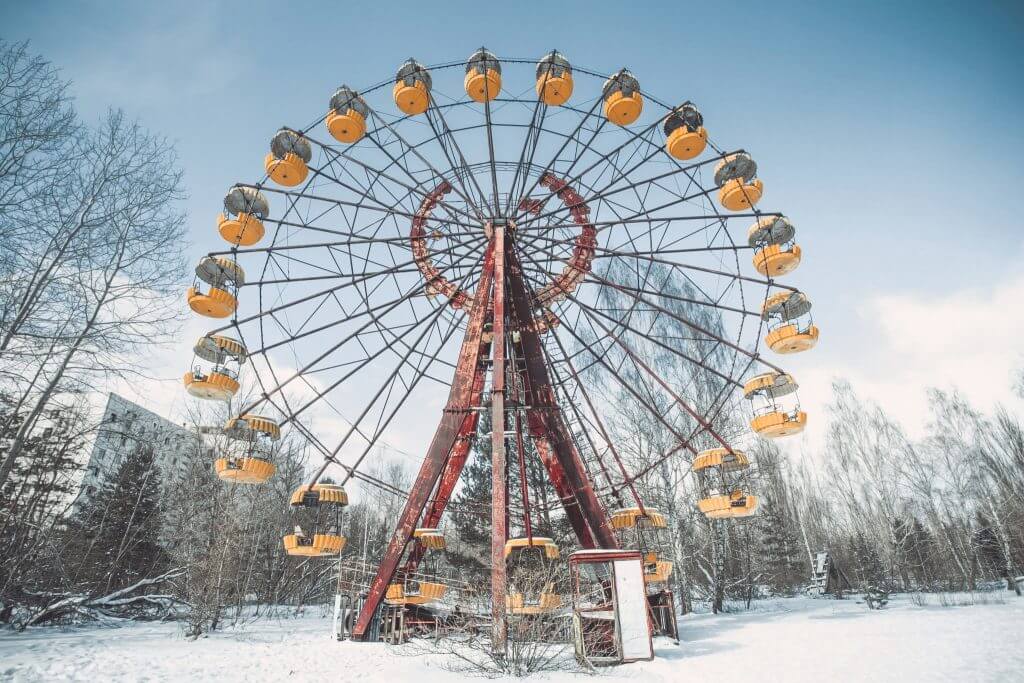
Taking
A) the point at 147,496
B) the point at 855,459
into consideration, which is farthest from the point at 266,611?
the point at 855,459

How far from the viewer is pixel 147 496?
83.4 ft

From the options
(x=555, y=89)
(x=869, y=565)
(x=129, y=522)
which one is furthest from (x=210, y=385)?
(x=869, y=565)

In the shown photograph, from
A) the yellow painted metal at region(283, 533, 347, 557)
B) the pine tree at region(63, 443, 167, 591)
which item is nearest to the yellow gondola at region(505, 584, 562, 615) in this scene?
the yellow painted metal at region(283, 533, 347, 557)

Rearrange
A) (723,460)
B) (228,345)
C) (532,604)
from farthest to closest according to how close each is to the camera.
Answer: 1. (228,345)
2. (723,460)
3. (532,604)

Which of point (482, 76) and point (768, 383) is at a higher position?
point (482, 76)

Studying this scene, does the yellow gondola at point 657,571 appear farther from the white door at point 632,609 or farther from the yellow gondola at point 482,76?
the yellow gondola at point 482,76

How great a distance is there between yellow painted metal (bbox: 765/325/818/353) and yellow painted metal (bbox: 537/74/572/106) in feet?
25.6

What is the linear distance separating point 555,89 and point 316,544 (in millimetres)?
12352

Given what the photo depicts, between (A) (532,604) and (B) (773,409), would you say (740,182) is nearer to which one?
(B) (773,409)

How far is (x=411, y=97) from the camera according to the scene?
41.6ft

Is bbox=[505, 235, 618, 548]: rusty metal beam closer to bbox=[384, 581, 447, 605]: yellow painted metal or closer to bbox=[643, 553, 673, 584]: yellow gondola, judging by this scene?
bbox=[643, 553, 673, 584]: yellow gondola

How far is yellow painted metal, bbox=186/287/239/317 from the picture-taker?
11.8 meters

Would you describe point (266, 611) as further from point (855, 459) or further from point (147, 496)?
point (855, 459)

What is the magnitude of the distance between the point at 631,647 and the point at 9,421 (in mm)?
12561
